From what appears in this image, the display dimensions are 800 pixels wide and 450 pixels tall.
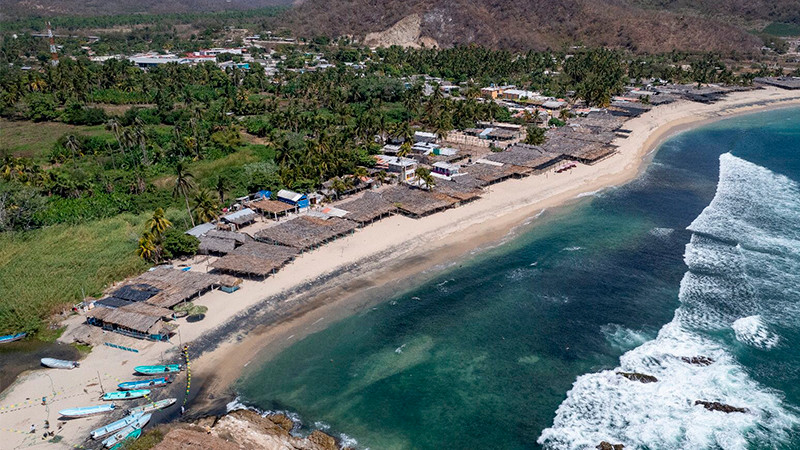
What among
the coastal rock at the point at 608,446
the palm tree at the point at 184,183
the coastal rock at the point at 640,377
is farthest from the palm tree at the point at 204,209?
the coastal rock at the point at 608,446

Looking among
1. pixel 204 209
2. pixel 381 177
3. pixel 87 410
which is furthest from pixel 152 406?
pixel 381 177

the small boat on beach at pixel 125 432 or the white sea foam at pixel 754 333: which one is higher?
the white sea foam at pixel 754 333

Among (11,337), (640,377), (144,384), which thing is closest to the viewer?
(144,384)

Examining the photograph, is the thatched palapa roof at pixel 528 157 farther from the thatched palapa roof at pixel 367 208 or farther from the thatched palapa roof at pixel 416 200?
the thatched palapa roof at pixel 367 208

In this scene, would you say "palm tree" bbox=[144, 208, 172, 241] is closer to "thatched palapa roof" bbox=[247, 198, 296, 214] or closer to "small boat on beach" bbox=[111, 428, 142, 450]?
"thatched palapa roof" bbox=[247, 198, 296, 214]

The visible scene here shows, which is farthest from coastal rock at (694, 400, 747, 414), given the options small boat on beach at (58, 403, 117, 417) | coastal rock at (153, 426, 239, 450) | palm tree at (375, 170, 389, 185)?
palm tree at (375, 170, 389, 185)

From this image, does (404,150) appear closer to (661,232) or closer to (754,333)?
(661,232)
